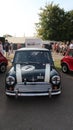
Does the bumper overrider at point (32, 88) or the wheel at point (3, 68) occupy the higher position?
the bumper overrider at point (32, 88)

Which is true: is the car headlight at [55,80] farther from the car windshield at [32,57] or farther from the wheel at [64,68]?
the wheel at [64,68]

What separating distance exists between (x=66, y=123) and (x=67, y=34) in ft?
130

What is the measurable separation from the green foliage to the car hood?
35.9 meters

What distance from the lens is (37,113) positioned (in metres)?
5.98

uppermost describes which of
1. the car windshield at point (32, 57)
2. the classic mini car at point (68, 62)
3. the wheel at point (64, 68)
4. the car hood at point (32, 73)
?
the car windshield at point (32, 57)

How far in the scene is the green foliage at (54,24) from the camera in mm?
43125

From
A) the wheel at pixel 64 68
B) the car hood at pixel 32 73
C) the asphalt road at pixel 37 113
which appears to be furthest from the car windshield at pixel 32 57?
the wheel at pixel 64 68

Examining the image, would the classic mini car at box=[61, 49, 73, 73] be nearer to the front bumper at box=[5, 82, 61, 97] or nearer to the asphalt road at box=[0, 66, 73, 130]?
the asphalt road at box=[0, 66, 73, 130]

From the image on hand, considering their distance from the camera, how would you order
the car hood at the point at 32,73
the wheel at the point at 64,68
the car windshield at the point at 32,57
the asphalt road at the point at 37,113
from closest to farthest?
the asphalt road at the point at 37,113
the car hood at the point at 32,73
the car windshield at the point at 32,57
the wheel at the point at 64,68

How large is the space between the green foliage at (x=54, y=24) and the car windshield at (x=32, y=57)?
114 ft

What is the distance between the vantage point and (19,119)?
5.56m

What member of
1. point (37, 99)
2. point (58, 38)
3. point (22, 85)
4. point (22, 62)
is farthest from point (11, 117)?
point (58, 38)

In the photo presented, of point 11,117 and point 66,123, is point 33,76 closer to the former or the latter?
point 11,117

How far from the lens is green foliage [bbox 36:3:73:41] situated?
43125 mm
